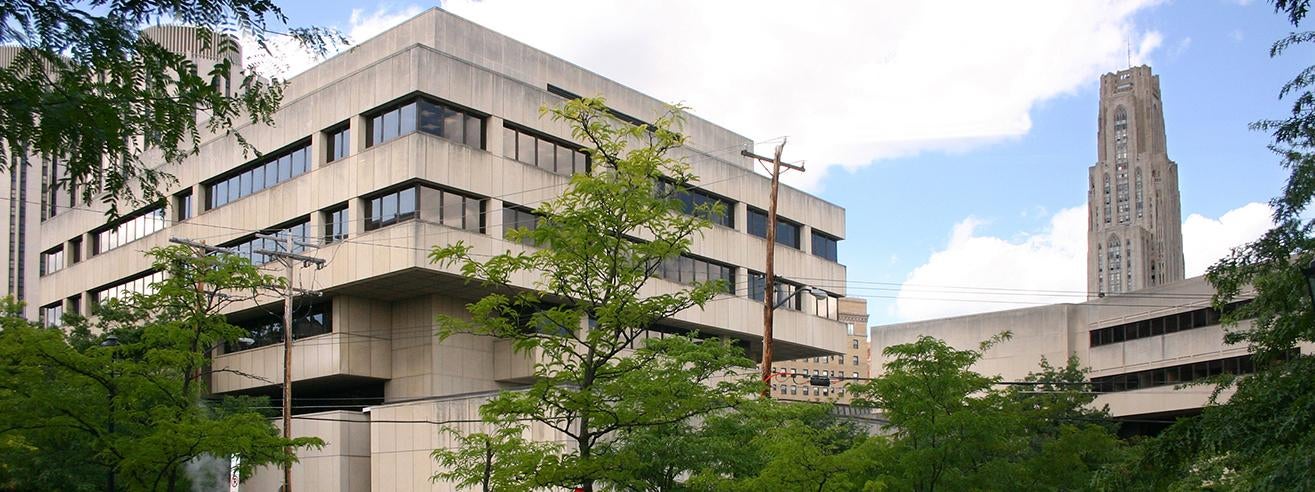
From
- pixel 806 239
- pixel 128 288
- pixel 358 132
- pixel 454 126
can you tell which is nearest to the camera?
pixel 454 126

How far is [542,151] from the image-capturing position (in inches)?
2115

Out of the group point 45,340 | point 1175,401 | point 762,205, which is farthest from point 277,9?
point 1175,401

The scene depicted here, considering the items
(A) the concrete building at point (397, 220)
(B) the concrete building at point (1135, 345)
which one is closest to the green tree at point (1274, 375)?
(A) the concrete building at point (397, 220)

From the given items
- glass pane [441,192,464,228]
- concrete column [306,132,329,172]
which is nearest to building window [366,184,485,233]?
glass pane [441,192,464,228]

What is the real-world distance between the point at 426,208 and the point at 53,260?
31982 mm

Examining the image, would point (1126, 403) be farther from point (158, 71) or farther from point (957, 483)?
point (158, 71)

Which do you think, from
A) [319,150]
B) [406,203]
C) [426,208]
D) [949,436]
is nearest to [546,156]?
[426,208]

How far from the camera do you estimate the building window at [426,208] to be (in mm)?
48281

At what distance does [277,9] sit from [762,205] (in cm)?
5093

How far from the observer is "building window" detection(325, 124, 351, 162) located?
51938 mm

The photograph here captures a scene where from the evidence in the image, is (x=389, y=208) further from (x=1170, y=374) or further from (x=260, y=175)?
(x=1170, y=374)

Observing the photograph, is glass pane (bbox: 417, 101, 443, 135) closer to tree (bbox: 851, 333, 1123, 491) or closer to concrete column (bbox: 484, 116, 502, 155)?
concrete column (bbox: 484, 116, 502, 155)

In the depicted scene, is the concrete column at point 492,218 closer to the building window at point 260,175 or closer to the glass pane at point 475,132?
the glass pane at point 475,132

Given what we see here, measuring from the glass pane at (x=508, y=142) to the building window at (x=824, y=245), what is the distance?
20.1 metres
